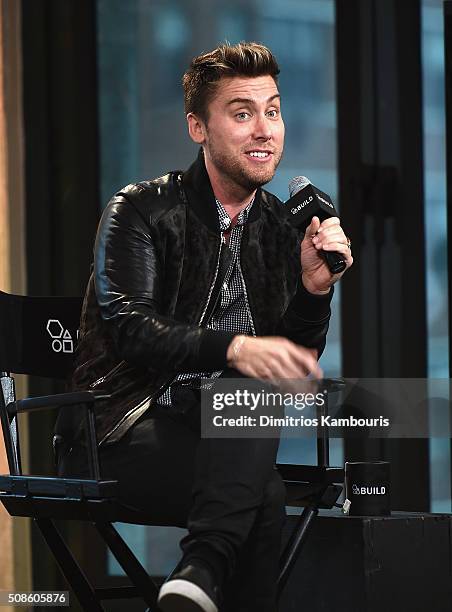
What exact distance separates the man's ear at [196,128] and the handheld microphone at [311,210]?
1.05 feet

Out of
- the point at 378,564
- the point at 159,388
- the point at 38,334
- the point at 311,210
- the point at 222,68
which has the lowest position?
the point at 378,564

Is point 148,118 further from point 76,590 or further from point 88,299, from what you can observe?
point 76,590

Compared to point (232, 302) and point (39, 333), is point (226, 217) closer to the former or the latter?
point (232, 302)

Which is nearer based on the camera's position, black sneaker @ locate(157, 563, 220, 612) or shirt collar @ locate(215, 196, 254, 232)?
black sneaker @ locate(157, 563, 220, 612)

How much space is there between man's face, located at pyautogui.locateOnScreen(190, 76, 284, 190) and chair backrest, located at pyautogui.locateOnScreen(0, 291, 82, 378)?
0.56 metres

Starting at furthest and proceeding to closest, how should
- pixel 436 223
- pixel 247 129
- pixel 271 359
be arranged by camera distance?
pixel 436 223 → pixel 247 129 → pixel 271 359

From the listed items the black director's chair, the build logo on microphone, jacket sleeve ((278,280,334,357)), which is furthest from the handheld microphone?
the build logo on microphone

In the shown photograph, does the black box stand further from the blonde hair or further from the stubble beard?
the blonde hair

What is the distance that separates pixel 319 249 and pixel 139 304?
14.5 inches

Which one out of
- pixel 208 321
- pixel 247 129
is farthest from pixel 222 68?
pixel 208 321

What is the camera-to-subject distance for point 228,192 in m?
2.39

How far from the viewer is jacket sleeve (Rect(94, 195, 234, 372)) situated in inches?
79.2

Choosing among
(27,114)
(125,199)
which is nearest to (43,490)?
(125,199)

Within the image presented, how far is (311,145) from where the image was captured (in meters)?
3.77
